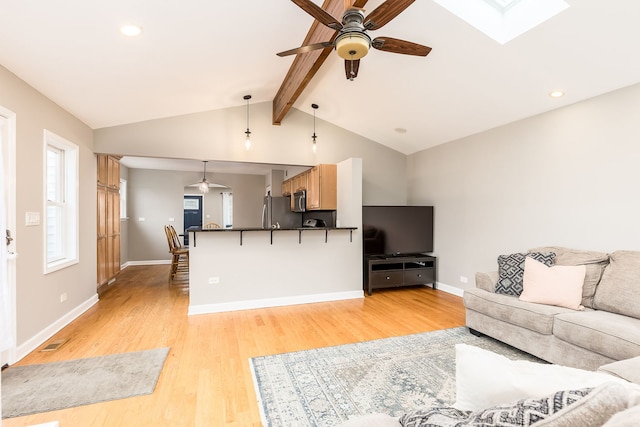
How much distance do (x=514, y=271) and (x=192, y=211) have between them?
31.5 ft

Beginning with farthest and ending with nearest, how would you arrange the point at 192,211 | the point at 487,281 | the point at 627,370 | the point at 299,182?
the point at 192,211 → the point at 299,182 → the point at 487,281 → the point at 627,370

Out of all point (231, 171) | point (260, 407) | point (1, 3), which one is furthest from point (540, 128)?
point (231, 171)

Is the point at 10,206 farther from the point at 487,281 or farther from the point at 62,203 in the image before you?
the point at 487,281

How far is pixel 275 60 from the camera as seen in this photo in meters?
3.57

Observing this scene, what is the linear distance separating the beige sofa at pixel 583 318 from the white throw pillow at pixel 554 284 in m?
0.08

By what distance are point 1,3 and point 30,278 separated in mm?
2290

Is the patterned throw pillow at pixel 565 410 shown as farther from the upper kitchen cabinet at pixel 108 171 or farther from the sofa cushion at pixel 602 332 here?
the upper kitchen cabinet at pixel 108 171

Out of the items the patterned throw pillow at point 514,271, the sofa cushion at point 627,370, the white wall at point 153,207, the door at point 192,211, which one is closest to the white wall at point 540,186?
the patterned throw pillow at point 514,271

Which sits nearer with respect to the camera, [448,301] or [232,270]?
[232,270]

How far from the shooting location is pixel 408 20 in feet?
8.91

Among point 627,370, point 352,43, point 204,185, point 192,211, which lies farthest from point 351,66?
point 192,211

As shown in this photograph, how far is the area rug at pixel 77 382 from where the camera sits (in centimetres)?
208

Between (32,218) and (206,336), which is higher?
(32,218)

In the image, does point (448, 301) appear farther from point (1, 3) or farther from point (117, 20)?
point (1, 3)
